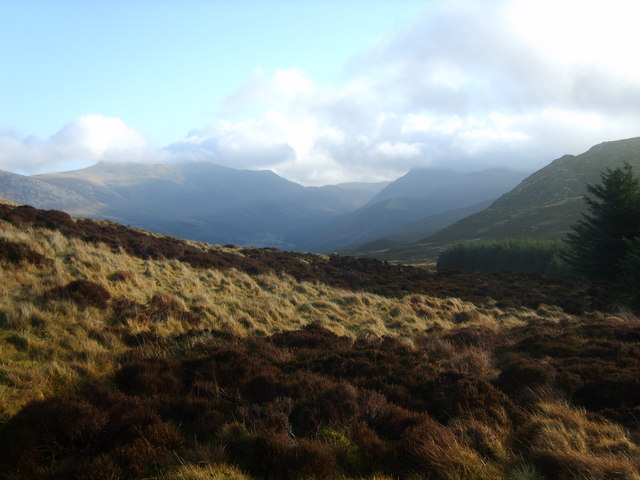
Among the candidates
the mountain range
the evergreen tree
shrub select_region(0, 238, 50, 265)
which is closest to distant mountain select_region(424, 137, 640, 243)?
the mountain range

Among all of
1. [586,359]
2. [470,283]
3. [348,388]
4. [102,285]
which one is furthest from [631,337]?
[470,283]

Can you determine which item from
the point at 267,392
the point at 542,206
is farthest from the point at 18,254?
the point at 542,206

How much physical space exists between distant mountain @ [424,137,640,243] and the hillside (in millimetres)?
129674

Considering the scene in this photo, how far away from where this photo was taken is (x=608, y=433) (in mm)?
4945

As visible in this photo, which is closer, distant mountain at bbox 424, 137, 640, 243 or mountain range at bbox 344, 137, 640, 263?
mountain range at bbox 344, 137, 640, 263

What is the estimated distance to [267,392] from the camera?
5723mm

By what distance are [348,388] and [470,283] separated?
25244mm

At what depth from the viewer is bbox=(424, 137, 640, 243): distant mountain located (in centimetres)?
13500

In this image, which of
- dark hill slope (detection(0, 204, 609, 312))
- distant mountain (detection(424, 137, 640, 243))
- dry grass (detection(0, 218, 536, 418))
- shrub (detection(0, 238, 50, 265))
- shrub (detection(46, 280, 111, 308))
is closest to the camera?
dry grass (detection(0, 218, 536, 418))

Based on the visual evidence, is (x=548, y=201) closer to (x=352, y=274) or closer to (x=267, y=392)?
(x=352, y=274)

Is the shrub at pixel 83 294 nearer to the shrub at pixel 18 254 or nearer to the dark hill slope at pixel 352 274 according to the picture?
the shrub at pixel 18 254

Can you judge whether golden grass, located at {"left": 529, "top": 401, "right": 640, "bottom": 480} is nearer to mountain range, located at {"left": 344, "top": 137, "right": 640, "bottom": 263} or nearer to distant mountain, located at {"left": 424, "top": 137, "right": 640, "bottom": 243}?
mountain range, located at {"left": 344, "top": 137, "right": 640, "bottom": 263}

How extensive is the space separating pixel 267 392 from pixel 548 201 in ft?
615

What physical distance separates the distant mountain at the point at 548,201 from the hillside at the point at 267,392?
129674mm
